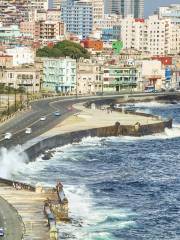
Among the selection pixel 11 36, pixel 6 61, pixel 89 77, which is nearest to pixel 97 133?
pixel 89 77

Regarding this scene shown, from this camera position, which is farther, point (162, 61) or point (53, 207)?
point (162, 61)

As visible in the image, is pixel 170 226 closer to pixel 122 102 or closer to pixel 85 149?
pixel 85 149

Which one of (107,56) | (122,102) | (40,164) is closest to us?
(40,164)

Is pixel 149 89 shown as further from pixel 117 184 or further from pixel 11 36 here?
pixel 117 184

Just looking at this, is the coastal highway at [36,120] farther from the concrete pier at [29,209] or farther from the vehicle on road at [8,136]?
the concrete pier at [29,209]

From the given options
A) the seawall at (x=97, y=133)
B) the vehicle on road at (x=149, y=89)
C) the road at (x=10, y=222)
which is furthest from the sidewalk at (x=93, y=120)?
the vehicle on road at (x=149, y=89)

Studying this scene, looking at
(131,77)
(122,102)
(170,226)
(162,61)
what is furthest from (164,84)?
(170,226)
